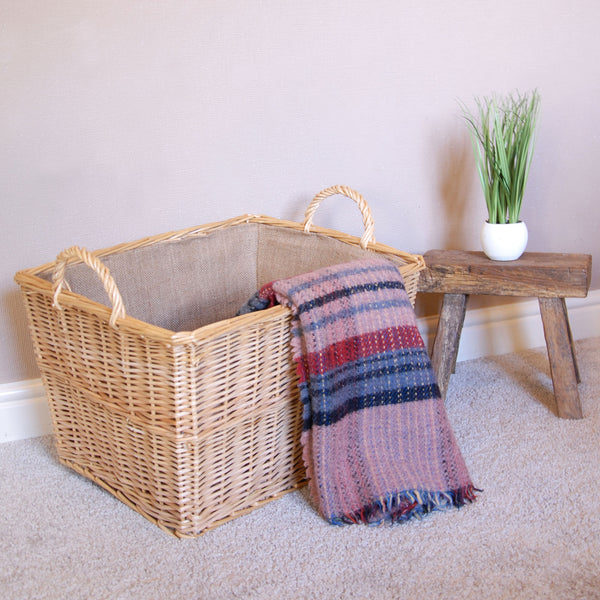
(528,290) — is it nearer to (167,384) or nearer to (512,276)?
(512,276)

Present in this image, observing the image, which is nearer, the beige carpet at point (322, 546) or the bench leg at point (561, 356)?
the beige carpet at point (322, 546)

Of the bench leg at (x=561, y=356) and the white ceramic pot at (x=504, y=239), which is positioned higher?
the white ceramic pot at (x=504, y=239)

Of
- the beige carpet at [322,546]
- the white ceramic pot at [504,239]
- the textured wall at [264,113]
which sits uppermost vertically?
the textured wall at [264,113]

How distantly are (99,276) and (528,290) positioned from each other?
85 centimetres

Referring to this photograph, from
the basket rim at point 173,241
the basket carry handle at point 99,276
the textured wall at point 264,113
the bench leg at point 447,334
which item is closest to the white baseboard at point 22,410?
the textured wall at point 264,113

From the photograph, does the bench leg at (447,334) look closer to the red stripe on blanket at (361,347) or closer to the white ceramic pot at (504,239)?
the white ceramic pot at (504,239)

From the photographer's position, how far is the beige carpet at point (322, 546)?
103 centimetres

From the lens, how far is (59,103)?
136 cm

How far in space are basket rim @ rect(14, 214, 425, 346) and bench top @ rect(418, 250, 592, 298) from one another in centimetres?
19

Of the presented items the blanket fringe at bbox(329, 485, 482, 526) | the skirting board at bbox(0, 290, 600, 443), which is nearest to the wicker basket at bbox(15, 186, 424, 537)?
the blanket fringe at bbox(329, 485, 482, 526)

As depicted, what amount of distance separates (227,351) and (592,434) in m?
0.79

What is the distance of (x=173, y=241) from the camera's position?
1453 mm

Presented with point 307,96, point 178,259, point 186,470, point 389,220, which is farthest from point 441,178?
point 186,470

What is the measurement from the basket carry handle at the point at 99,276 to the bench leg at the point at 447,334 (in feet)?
2.37
